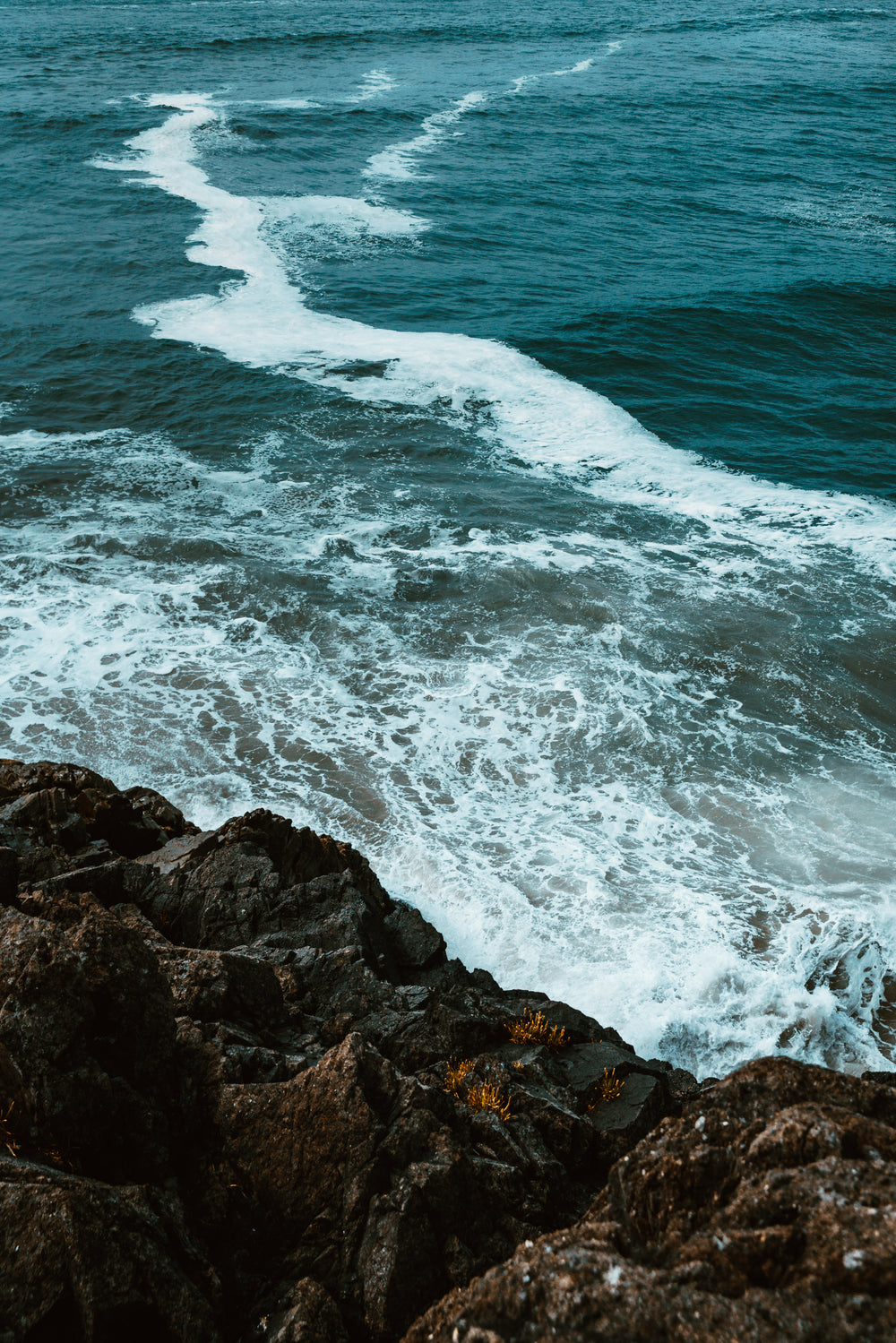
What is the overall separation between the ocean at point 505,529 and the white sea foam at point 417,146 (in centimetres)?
46

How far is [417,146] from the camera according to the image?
167 ft

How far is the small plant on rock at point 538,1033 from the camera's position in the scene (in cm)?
829

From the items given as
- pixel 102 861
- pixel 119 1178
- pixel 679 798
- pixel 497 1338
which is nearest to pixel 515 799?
pixel 679 798

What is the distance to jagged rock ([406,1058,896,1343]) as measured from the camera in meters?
3.34

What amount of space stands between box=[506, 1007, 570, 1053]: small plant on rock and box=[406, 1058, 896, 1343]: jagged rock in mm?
3630

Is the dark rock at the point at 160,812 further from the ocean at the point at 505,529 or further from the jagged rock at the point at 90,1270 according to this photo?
the jagged rock at the point at 90,1270

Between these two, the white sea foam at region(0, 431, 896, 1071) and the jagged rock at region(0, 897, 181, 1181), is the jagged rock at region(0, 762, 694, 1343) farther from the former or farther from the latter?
the white sea foam at region(0, 431, 896, 1071)

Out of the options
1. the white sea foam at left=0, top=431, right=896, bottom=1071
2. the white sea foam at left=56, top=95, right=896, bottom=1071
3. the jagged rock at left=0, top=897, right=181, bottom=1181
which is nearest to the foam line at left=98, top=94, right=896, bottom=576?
the white sea foam at left=56, top=95, right=896, bottom=1071

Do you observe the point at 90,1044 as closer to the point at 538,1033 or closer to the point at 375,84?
the point at 538,1033

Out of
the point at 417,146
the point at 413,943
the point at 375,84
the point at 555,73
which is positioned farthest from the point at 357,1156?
the point at 555,73

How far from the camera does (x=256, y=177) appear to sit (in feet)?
149

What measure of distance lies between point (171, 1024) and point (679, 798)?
29.0ft

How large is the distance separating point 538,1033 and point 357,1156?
10.3ft

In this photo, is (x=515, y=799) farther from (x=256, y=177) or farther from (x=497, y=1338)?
(x=256, y=177)
